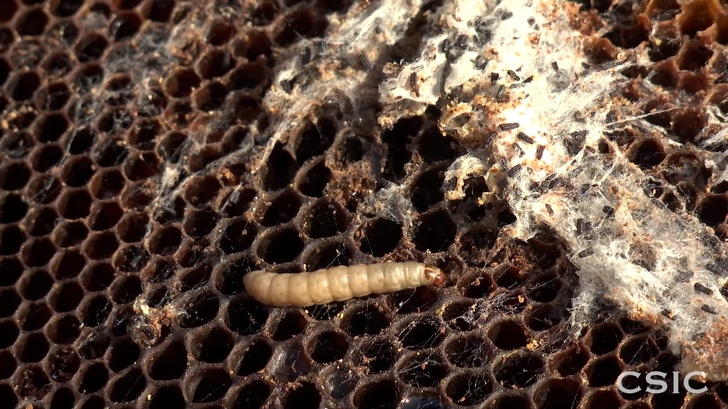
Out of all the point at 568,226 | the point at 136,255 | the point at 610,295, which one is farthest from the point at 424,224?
the point at 136,255

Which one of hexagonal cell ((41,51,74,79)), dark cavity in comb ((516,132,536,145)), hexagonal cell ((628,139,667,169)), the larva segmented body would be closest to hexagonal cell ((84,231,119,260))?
the larva segmented body

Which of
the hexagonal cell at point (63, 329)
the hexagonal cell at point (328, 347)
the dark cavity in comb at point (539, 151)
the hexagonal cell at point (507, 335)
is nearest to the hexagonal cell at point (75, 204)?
the hexagonal cell at point (63, 329)

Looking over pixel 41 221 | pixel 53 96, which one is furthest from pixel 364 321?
pixel 53 96

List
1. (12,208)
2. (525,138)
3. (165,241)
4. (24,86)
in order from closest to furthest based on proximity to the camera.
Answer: (525,138)
(165,241)
(12,208)
(24,86)

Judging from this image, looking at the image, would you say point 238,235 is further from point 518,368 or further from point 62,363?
point 518,368

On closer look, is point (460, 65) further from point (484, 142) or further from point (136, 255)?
point (136, 255)

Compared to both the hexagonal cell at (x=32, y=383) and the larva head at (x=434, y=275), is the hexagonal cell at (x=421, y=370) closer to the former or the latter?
the larva head at (x=434, y=275)
